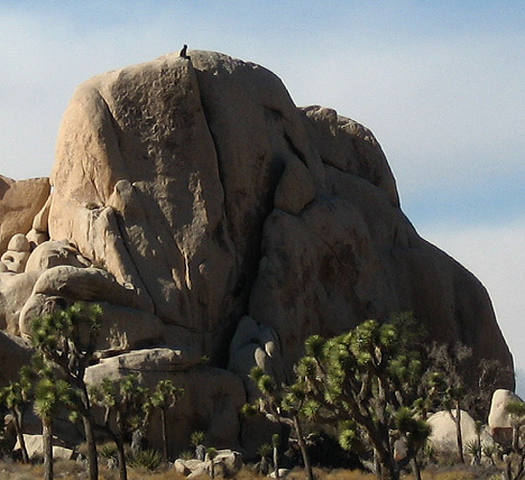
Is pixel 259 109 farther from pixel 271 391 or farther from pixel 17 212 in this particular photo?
pixel 271 391

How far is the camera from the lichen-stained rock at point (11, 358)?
4044 cm

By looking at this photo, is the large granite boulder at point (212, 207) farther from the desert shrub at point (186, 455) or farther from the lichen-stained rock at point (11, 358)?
the desert shrub at point (186, 455)

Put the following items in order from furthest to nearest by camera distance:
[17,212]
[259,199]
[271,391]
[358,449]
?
[17,212], [259,199], [271,391], [358,449]

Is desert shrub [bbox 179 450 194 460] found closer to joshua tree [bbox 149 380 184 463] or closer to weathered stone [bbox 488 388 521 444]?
joshua tree [bbox 149 380 184 463]

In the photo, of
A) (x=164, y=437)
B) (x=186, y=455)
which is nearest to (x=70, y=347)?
(x=164, y=437)

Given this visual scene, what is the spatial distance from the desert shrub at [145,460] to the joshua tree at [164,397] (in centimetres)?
91

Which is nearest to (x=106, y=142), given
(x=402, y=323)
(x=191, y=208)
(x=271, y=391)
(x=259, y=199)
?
(x=191, y=208)

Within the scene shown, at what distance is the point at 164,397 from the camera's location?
3831 centimetres

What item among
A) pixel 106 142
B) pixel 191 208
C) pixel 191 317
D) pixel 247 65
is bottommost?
pixel 191 317

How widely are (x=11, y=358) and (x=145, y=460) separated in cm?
683

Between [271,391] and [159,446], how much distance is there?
12033 mm

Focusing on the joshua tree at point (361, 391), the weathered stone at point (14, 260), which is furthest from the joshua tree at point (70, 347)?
the weathered stone at point (14, 260)

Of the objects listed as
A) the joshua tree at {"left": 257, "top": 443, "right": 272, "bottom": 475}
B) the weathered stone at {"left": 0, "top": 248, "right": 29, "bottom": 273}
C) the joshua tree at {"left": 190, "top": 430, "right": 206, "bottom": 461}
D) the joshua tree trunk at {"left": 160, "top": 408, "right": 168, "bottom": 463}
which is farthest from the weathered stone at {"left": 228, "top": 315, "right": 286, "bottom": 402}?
the weathered stone at {"left": 0, "top": 248, "right": 29, "bottom": 273}

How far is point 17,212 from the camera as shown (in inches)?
2178
